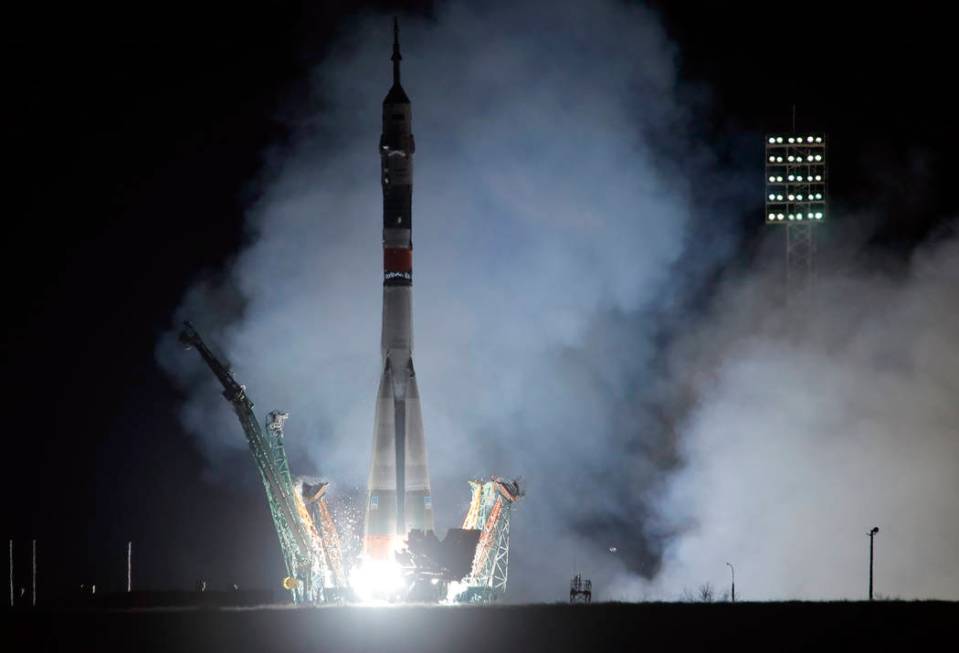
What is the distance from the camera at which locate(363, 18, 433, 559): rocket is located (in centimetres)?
7381

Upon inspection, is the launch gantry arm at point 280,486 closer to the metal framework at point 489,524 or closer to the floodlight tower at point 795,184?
the metal framework at point 489,524

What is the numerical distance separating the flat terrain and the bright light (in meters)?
15.6

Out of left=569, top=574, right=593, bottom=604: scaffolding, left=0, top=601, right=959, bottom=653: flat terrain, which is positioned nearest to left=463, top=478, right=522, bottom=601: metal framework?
left=569, top=574, right=593, bottom=604: scaffolding

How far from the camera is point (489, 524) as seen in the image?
75.4 metres

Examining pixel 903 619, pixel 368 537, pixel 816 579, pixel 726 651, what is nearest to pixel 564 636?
pixel 726 651

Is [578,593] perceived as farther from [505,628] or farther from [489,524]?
[505,628]

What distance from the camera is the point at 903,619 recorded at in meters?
53.9

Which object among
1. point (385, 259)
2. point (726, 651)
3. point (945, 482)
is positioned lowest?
point (726, 651)

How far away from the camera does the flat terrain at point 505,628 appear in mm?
51188

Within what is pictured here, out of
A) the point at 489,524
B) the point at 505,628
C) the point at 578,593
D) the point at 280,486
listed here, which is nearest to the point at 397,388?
the point at 280,486

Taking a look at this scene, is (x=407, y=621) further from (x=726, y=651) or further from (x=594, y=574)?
(x=594, y=574)

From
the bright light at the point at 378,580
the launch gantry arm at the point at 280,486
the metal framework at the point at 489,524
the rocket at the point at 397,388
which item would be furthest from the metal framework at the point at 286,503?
the metal framework at the point at 489,524

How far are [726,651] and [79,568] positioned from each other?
6336cm

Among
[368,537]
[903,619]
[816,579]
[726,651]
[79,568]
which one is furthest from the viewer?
[79,568]
